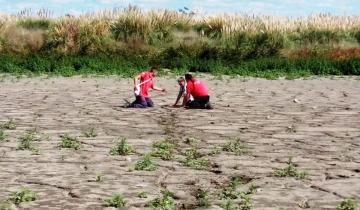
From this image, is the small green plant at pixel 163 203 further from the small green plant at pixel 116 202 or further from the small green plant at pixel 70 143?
the small green plant at pixel 70 143

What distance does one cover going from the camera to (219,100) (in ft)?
50.6

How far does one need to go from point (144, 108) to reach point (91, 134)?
3.99 meters

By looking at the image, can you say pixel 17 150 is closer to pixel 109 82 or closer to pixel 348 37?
pixel 109 82

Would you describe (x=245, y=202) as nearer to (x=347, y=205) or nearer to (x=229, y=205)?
(x=229, y=205)

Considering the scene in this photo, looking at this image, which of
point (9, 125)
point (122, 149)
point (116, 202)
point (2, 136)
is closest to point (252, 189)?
point (116, 202)

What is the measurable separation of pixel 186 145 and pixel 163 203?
3090 millimetres

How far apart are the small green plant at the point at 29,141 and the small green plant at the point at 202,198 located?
8.38 feet

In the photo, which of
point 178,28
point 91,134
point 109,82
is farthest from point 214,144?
point 178,28

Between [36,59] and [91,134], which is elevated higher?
[91,134]

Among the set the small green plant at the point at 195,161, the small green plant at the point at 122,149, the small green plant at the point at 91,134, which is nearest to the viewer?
the small green plant at the point at 195,161

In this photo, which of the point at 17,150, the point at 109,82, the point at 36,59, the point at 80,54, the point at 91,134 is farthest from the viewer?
the point at 80,54

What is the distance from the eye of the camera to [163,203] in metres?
5.74

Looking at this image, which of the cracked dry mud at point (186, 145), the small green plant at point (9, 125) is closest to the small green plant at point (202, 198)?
the cracked dry mud at point (186, 145)

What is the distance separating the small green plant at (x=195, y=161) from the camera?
737 centimetres
